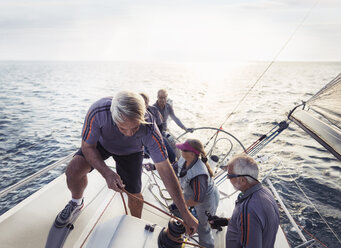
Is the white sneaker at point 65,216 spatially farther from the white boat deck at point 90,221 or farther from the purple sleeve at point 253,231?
the purple sleeve at point 253,231

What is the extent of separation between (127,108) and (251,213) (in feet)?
3.55

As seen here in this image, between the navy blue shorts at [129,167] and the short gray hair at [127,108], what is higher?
the short gray hair at [127,108]

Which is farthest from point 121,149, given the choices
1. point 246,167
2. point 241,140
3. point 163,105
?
point 241,140

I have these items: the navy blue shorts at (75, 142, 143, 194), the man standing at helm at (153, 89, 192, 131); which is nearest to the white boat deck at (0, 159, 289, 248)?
the navy blue shorts at (75, 142, 143, 194)

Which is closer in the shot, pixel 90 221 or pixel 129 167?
pixel 90 221

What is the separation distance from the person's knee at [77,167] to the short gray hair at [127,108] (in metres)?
0.64

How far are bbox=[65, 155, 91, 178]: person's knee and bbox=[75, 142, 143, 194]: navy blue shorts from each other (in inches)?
8.6

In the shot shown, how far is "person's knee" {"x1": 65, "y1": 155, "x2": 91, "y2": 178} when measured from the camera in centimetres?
171

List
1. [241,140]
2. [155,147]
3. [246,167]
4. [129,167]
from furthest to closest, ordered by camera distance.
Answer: [241,140] → [129,167] → [155,147] → [246,167]

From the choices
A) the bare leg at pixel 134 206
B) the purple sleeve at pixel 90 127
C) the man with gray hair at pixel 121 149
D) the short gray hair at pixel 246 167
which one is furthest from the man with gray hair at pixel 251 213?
the purple sleeve at pixel 90 127

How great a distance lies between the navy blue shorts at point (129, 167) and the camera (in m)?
1.96

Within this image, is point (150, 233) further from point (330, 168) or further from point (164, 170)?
point (330, 168)

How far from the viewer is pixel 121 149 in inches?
73.7

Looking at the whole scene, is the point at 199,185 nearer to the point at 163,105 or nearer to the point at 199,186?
the point at 199,186
